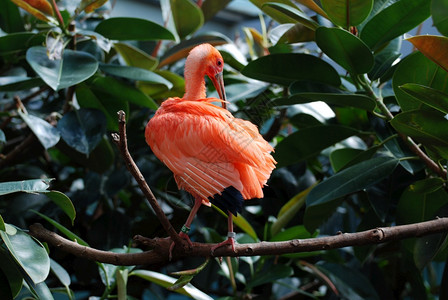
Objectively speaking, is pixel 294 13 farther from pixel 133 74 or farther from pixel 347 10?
pixel 133 74

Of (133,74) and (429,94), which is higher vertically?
(429,94)

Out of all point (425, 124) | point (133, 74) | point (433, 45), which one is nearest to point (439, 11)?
point (433, 45)

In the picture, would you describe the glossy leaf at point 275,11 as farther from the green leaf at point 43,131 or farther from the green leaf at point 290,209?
the green leaf at point 43,131

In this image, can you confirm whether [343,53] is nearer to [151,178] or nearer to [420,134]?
[420,134]

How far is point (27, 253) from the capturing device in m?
0.74

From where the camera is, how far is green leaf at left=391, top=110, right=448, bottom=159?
81 centimetres

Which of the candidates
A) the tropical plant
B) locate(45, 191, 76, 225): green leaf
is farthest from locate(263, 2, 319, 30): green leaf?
locate(45, 191, 76, 225): green leaf

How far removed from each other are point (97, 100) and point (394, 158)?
65cm

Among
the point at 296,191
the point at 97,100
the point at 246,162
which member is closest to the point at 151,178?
the point at 97,100

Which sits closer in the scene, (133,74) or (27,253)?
(27,253)

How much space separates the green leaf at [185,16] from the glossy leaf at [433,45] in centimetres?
66

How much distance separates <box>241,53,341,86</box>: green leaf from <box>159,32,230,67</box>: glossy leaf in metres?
0.32

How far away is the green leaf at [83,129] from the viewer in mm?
1081

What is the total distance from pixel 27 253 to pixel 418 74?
2.18ft
